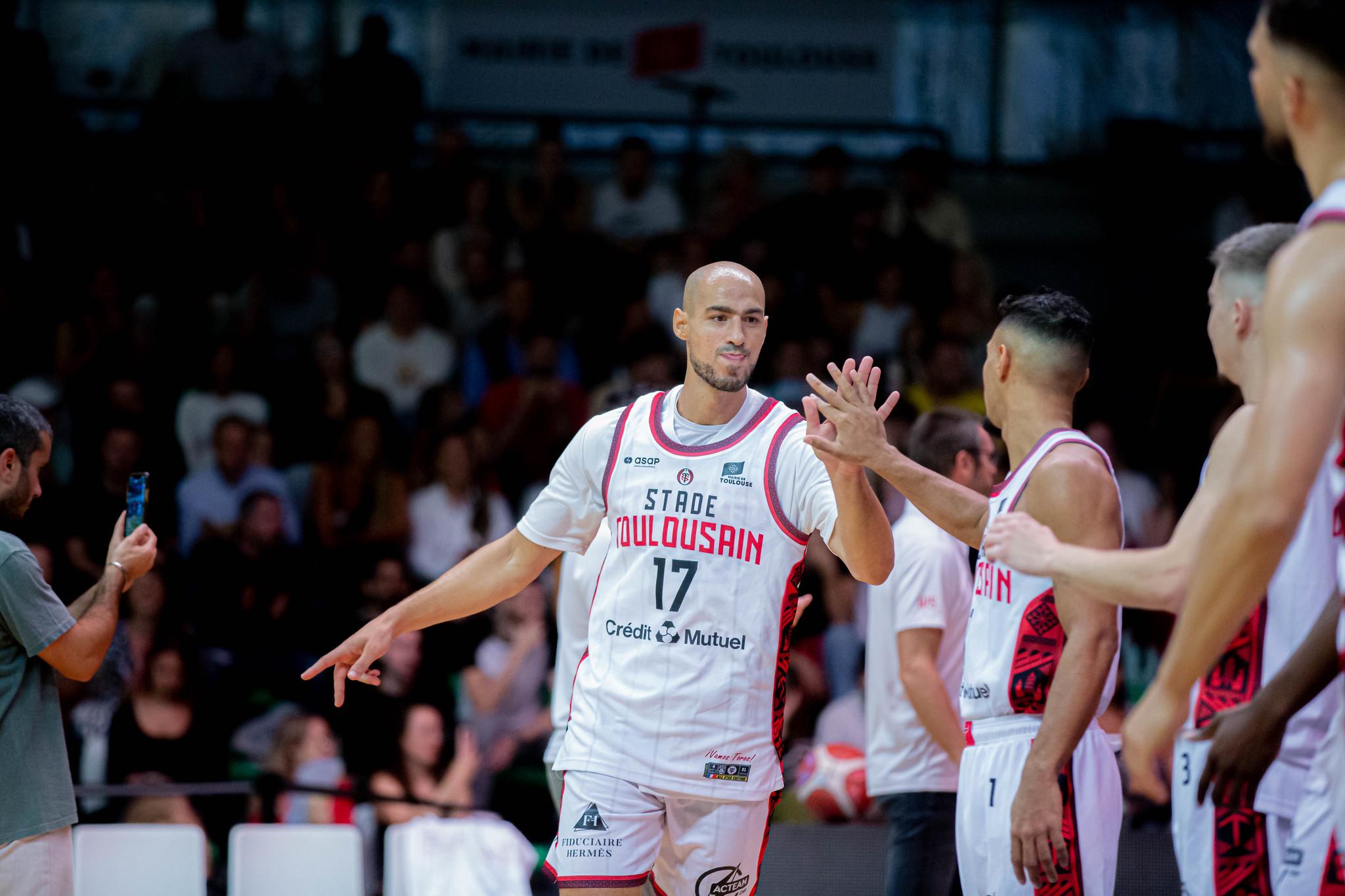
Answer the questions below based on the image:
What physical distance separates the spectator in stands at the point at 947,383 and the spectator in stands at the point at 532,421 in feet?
7.40

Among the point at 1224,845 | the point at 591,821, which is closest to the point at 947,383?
the point at 591,821

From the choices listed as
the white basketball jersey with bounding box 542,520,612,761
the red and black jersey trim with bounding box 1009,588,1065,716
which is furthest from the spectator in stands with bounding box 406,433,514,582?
the red and black jersey trim with bounding box 1009,588,1065,716

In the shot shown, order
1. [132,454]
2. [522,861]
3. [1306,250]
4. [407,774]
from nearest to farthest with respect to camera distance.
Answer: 1. [1306,250]
2. [522,861]
3. [407,774]
4. [132,454]

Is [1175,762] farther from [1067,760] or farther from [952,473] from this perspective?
[952,473]

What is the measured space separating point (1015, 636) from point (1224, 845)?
2.66 feet

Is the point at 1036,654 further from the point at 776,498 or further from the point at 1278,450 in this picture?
the point at 1278,450

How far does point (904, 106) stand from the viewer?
11867 mm

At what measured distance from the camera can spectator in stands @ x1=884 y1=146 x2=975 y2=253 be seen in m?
11.0

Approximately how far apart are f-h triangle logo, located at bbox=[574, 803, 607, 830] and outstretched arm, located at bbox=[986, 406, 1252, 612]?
5.74ft

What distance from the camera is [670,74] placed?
11406 millimetres

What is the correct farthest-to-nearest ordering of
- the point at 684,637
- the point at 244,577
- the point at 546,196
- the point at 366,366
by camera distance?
the point at 546,196 → the point at 366,366 → the point at 244,577 → the point at 684,637

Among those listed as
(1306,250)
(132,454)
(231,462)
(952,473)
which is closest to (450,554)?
(231,462)

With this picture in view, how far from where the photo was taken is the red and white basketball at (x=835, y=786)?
6.71 meters

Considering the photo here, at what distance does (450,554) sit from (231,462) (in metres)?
1.49
